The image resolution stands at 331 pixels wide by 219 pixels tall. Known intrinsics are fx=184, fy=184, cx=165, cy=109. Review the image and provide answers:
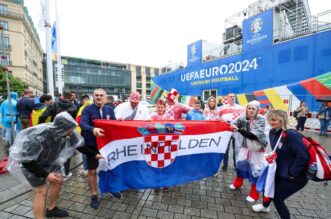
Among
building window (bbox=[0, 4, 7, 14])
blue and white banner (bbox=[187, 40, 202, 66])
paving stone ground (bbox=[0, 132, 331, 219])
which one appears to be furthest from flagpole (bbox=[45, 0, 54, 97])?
building window (bbox=[0, 4, 7, 14])

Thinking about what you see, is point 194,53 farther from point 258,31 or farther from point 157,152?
point 157,152

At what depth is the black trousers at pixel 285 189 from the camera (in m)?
2.15

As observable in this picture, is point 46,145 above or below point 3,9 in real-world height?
below

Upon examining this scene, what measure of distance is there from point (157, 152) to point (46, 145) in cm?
162

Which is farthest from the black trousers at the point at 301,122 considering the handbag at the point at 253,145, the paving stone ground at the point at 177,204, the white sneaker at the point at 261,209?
the white sneaker at the point at 261,209

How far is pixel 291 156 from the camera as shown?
2.20m

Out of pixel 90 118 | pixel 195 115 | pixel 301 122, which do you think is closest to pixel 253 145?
pixel 195 115

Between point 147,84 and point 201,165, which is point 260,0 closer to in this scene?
point 201,165

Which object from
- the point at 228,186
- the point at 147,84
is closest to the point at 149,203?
the point at 228,186

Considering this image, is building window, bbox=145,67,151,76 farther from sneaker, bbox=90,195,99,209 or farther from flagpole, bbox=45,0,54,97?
sneaker, bbox=90,195,99,209

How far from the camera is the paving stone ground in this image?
2.78 meters

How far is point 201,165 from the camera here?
336 centimetres

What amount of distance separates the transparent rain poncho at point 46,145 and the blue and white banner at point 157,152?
587 mm

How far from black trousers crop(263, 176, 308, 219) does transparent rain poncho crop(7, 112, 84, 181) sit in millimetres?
2683
